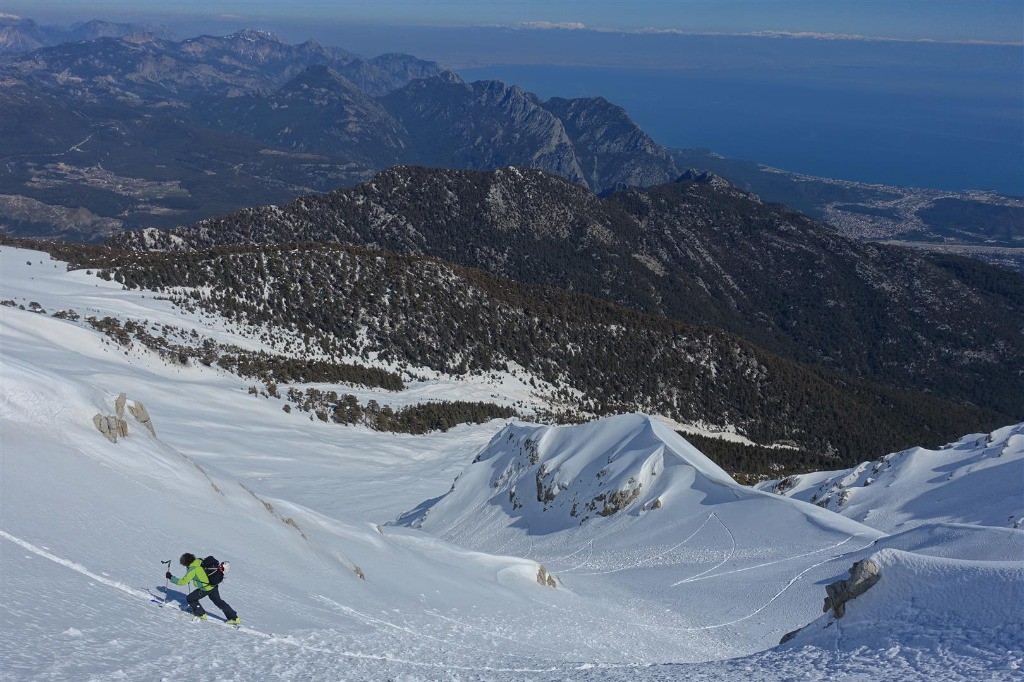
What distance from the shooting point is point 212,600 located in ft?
36.2

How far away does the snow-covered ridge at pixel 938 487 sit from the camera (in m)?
27.9

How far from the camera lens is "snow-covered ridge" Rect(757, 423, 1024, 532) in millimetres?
27859

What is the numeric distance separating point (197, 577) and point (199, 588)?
210mm

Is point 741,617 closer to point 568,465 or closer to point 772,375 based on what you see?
point 568,465

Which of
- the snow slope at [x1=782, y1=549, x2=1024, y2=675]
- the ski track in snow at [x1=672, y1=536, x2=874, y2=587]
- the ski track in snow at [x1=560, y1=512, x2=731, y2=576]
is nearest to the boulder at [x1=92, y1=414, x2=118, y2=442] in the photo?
the ski track in snow at [x1=560, y1=512, x2=731, y2=576]

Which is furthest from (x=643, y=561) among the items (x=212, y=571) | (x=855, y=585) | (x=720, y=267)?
(x=720, y=267)

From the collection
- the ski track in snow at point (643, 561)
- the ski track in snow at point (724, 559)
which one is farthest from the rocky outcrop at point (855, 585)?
the ski track in snow at point (643, 561)

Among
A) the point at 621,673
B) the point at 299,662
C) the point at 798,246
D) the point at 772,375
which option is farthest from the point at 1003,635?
the point at 798,246

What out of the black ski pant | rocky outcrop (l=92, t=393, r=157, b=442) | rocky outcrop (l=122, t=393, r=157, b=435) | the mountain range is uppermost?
rocky outcrop (l=92, t=393, r=157, b=442)

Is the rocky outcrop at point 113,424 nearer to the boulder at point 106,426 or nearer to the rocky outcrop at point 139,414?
the boulder at point 106,426

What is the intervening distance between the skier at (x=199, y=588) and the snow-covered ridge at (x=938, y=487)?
2668 cm

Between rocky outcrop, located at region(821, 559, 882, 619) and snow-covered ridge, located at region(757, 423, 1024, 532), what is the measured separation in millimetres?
14577

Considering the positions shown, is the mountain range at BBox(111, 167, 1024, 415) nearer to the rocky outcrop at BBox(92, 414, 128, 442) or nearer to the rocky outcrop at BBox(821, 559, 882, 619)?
the rocky outcrop at BBox(92, 414, 128, 442)

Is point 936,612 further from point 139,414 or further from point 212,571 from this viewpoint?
point 139,414
